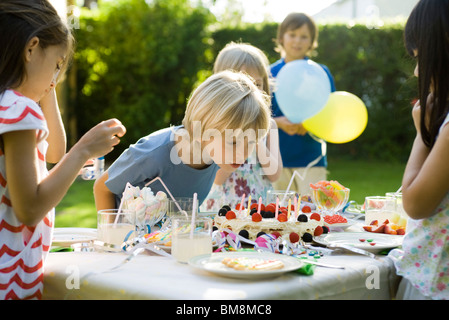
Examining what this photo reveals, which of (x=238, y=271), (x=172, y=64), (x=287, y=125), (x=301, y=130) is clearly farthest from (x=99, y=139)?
(x=172, y=64)

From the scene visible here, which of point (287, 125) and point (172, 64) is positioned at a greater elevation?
point (172, 64)

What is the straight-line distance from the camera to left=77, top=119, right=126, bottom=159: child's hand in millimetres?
1878

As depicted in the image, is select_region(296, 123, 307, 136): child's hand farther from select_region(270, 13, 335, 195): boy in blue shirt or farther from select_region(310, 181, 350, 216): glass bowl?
select_region(310, 181, 350, 216): glass bowl

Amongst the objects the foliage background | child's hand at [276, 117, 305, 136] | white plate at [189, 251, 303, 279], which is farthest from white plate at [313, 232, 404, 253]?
the foliage background

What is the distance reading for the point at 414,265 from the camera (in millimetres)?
1897

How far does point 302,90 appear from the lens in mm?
4297

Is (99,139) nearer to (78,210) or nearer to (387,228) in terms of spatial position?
(387,228)

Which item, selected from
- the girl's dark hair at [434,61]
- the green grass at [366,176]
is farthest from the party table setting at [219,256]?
the green grass at [366,176]

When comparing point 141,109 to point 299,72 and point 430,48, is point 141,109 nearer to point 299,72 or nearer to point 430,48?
point 299,72

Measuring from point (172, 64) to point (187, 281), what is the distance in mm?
8782

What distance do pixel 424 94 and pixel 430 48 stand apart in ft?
0.54

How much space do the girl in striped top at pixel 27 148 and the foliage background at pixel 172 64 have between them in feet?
27.1

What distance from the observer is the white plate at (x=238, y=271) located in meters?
1.65

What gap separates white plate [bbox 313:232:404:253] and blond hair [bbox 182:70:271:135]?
689 mm
